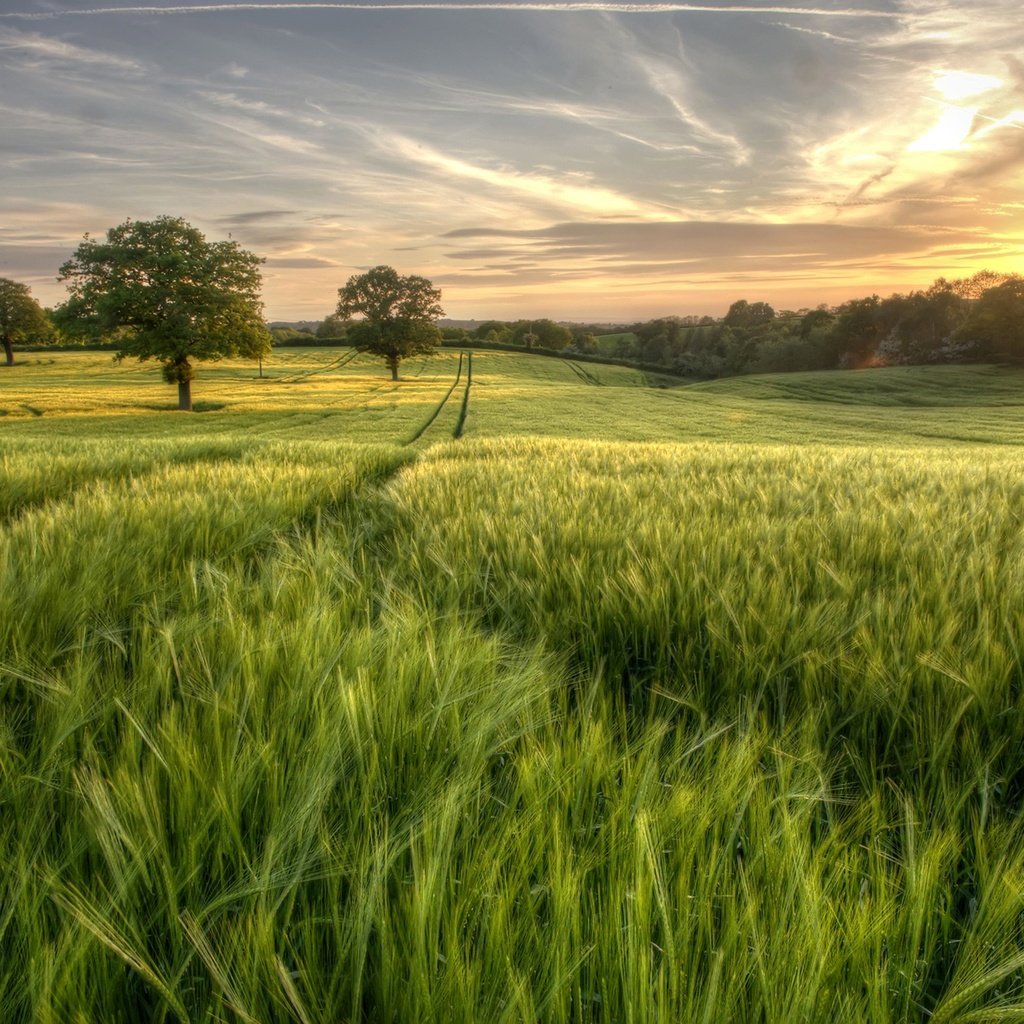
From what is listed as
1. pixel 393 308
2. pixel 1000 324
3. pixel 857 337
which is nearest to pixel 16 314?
pixel 393 308

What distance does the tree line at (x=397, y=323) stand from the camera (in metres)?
30.3

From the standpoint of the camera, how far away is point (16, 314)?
6219cm

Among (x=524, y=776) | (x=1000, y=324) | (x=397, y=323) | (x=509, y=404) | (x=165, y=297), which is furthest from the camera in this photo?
(x=1000, y=324)

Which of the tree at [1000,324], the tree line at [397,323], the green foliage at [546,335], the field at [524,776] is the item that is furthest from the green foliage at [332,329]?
the field at [524,776]

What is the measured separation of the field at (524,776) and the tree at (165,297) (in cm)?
3347

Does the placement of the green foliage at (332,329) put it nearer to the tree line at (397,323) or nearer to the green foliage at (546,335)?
the tree line at (397,323)

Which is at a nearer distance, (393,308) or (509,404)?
(509,404)

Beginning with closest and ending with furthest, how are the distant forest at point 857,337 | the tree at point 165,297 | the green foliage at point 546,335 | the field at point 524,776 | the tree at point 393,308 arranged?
the field at point 524,776 < the tree at point 165,297 < the tree at point 393,308 < the distant forest at point 857,337 < the green foliage at point 546,335

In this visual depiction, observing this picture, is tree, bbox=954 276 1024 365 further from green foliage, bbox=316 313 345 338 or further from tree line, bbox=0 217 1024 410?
green foliage, bbox=316 313 345 338

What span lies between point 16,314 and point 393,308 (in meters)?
42.0

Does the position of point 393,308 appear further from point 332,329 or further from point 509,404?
point 332,329

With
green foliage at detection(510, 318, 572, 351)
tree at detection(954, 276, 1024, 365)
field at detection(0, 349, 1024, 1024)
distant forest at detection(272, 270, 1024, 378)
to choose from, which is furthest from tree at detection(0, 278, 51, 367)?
tree at detection(954, 276, 1024, 365)

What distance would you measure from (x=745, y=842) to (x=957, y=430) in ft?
116

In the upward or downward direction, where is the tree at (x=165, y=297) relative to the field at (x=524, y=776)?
upward
